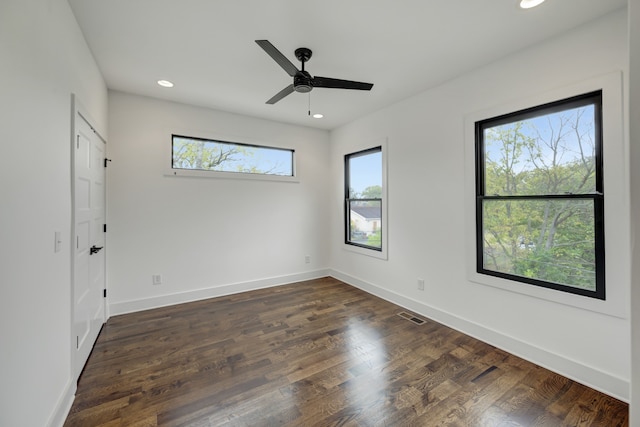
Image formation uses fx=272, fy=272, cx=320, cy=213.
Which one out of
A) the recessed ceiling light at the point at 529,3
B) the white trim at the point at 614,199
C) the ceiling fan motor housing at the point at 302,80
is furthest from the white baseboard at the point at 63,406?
the recessed ceiling light at the point at 529,3

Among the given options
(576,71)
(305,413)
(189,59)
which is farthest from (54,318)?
(576,71)

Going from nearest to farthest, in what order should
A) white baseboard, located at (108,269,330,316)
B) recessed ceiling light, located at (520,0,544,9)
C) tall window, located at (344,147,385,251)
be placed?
1. recessed ceiling light, located at (520,0,544,9)
2. white baseboard, located at (108,269,330,316)
3. tall window, located at (344,147,385,251)

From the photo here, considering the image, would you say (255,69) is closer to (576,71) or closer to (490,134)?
(490,134)

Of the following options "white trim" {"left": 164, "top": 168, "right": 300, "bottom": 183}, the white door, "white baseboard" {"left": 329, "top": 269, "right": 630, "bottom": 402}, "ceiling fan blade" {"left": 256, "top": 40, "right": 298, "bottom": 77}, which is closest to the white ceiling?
"ceiling fan blade" {"left": 256, "top": 40, "right": 298, "bottom": 77}

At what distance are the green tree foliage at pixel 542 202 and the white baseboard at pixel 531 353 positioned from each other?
24.4 inches

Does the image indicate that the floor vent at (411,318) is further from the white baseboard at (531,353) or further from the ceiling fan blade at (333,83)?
the ceiling fan blade at (333,83)

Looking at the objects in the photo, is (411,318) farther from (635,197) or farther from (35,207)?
(35,207)

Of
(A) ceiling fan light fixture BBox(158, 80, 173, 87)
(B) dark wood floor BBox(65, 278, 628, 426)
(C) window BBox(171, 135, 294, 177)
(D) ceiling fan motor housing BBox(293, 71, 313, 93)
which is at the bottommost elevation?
(B) dark wood floor BBox(65, 278, 628, 426)

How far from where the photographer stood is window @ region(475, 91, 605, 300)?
2111mm

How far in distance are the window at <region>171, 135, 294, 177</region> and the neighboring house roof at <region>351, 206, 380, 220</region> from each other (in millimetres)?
1288

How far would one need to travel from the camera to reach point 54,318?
5.60ft

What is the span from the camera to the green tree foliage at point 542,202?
2.16 m

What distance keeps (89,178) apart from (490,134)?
3.91 m

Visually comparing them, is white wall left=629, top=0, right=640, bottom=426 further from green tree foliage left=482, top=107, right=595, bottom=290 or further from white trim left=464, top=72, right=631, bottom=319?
green tree foliage left=482, top=107, right=595, bottom=290
